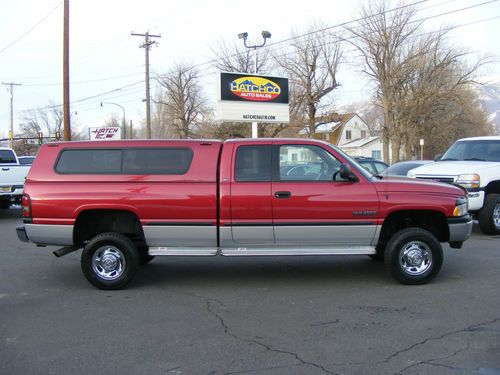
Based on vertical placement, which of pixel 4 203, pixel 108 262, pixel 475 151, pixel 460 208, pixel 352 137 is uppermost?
pixel 352 137

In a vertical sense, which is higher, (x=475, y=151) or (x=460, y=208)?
(x=475, y=151)

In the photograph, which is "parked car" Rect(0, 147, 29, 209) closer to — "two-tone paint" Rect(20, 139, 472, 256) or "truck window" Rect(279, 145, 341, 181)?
"two-tone paint" Rect(20, 139, 472, 256)

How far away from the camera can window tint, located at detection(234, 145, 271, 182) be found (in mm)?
6281

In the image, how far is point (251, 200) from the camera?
6.17 meters

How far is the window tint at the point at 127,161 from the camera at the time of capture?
6.34 meters

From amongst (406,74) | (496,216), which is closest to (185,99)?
(406,74)

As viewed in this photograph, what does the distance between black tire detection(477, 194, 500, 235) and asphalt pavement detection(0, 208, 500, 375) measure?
2.54 m

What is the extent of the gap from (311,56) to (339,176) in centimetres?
3576

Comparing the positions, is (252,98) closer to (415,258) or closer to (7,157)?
(7,157)

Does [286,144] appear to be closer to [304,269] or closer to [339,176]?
[339,176]

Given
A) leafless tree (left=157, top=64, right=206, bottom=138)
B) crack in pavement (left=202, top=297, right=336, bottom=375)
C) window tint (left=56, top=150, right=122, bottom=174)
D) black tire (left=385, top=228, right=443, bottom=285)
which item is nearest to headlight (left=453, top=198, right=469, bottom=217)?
black tire (left=385, top=228, right=443, bottom=285)

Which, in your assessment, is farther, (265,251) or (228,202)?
(265,251)

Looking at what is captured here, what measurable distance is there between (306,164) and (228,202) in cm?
113

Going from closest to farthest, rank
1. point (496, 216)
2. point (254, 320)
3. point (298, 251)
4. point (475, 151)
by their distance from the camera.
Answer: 1. point (254, 320)
2. point (298, 251)
3. point (496, 216)
4. point (475, 151)
